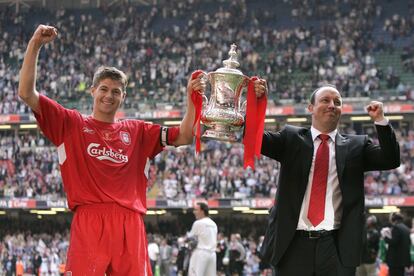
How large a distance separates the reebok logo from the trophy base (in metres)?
0.58

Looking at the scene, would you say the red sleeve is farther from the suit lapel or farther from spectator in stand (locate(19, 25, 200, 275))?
the suit lapel

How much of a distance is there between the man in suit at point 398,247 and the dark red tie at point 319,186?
8187 mm

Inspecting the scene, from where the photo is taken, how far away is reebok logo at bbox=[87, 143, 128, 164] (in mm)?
6078

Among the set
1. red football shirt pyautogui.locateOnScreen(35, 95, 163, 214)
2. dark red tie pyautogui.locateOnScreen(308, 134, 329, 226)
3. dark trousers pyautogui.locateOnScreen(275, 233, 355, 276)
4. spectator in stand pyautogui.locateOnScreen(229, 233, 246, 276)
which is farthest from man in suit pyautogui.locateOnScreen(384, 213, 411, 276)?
spectator in stand pyautogui.locateOnScreen(229, 233, 246, 276)

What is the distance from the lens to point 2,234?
3991 centimetres

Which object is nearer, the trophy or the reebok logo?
the reebok logo

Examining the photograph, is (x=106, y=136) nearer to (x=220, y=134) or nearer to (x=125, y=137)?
(x=125, y=137)

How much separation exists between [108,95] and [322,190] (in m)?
1.53

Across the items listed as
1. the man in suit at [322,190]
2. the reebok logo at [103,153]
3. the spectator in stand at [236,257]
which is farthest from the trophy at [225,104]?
the spectator in stand at [236,257]

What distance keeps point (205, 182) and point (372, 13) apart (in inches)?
513

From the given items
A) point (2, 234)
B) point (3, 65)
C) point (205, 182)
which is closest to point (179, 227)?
point (205, 182)

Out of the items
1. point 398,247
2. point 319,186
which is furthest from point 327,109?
point 398,247

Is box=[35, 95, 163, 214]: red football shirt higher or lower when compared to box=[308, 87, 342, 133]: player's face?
lower

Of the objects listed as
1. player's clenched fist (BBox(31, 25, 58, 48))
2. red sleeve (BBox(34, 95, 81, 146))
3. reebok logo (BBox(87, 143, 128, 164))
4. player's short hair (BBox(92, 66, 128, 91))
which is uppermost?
player's clenched fist (BBox(31, 25, 58, 48))
